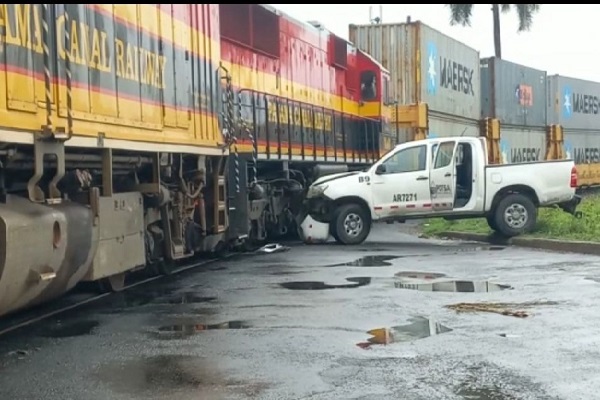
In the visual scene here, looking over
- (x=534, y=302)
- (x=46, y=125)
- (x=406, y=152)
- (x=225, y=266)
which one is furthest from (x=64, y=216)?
(x=406, y=152)

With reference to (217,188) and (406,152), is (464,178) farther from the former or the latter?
(217,188)

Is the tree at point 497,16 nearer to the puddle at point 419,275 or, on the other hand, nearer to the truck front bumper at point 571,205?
the truck front bumper at point 571,205

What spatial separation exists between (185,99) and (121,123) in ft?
7.76

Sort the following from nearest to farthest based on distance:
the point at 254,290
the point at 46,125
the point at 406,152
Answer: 1. the point at 46,125
2. the point at 254,290
3. the point at 406,152

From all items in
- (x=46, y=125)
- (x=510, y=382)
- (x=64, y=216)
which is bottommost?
(x=510, y=382)

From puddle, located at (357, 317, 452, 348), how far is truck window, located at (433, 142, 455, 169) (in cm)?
923

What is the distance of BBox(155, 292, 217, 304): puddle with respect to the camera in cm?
970

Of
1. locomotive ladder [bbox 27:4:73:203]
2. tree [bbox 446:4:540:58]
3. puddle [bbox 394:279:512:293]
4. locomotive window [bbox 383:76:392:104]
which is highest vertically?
tree [bbox 446:4:540:58]

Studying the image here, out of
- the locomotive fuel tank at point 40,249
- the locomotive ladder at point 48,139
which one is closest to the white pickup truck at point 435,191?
the locomotive fuel tank at point 40,249

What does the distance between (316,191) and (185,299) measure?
7606 mm

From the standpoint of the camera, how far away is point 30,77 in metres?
7.09

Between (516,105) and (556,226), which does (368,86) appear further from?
(516,105)

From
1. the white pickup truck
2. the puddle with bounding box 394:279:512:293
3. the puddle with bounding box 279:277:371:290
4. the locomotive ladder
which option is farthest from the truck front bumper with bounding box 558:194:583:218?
the locomotive ladder

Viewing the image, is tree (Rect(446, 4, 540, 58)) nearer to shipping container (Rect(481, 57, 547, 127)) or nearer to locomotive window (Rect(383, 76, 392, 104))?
shipping container (Rect(481, 57, 547, 127))
